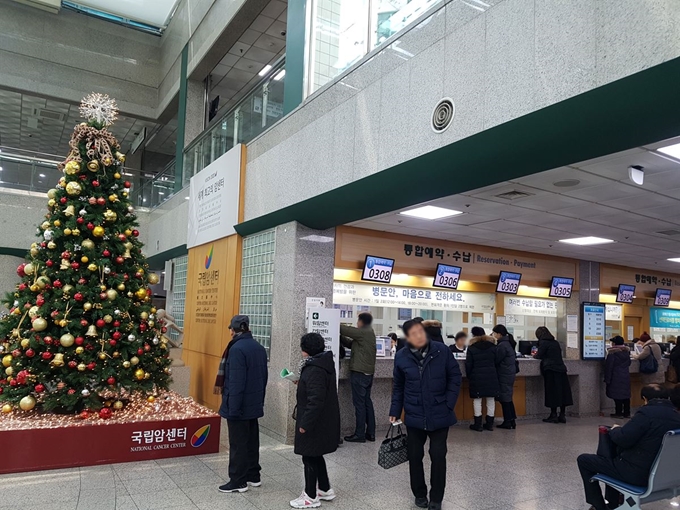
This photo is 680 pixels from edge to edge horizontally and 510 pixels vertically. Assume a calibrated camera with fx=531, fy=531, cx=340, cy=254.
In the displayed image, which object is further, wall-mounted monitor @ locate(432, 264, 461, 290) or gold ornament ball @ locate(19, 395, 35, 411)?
wall-mounted monitor @ locate(432, 264, 461, 290)

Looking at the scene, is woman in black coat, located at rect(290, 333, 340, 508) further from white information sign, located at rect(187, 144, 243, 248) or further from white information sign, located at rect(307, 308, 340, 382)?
white information sign, located at rect(187, 144, 243, 248)

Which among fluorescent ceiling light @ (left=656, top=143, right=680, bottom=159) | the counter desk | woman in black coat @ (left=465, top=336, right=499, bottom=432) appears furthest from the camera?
woman in black coat @ (left=465, top=336, right=499, bottom=432)

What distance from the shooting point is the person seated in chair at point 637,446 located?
12.0 ft

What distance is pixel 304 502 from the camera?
4.18 m

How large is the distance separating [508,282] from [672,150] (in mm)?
5552

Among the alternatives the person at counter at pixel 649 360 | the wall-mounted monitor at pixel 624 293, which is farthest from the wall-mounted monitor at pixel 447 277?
the person at counter at pixel 649 360

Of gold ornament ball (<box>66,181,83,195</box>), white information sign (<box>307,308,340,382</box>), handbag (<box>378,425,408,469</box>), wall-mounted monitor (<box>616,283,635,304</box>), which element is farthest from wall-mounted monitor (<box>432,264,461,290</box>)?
gold ornament ball (<box>66,181,83,195</box>)

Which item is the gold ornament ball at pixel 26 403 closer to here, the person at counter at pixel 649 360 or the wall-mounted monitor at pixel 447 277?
the wall-mounted monitor at pixel 447 277

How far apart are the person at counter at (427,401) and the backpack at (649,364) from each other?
757 centimetres

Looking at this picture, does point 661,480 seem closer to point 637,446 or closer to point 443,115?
point 637,446

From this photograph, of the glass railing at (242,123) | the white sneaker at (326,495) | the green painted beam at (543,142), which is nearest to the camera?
the green painted beam at (543,142)

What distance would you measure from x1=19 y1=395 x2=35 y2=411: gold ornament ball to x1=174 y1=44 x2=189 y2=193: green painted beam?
7.14 meters

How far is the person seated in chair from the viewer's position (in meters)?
3.65

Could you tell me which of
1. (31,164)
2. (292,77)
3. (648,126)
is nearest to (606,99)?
(648,126)
